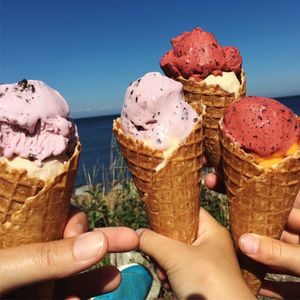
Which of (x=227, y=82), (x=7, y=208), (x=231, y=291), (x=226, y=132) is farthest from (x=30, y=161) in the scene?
(x=227, y=82)

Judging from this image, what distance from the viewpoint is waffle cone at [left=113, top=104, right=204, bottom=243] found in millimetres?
1897

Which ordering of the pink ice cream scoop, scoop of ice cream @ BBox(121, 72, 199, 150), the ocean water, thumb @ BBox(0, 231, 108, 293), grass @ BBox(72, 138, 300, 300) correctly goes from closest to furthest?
thumb @ BBox(0, 231, 108, 293) → the pink ice cream scoop → scoop of ice cream @ BBox(121, 72, 199, 150) → grass @ BBox(72, 138, 300, 300) → the ocean water

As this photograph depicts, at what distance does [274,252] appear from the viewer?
1.83 m

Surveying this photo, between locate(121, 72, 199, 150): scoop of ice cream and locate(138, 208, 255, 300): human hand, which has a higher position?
locate(121, 72, 199, 150): scoop of ice cream

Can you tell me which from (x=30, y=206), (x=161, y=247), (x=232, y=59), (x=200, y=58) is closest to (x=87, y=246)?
(x=30, y=206)

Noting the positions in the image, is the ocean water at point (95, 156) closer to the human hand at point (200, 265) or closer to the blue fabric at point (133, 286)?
the human hand at point (200, 265)

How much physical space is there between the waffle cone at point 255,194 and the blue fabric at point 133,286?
1999 mm

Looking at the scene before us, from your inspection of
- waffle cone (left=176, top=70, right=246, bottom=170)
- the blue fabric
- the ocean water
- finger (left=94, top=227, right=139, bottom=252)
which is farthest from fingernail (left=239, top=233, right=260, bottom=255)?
the blue fabric

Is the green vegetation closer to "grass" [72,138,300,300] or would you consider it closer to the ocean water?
"grass" [72,138,300,300]

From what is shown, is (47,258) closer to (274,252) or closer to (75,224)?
(75,224)

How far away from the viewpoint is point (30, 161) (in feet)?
5.59

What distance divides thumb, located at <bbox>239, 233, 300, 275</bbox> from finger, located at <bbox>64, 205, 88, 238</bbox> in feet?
3.21

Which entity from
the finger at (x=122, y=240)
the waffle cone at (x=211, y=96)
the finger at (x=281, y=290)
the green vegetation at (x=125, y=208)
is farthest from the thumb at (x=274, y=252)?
the green vegetation at (x=125, y=208)

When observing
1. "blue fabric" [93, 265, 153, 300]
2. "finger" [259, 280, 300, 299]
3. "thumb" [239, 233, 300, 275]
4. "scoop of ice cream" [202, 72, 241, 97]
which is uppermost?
"scoop of ice cream" [202, 72, 241, 97]
